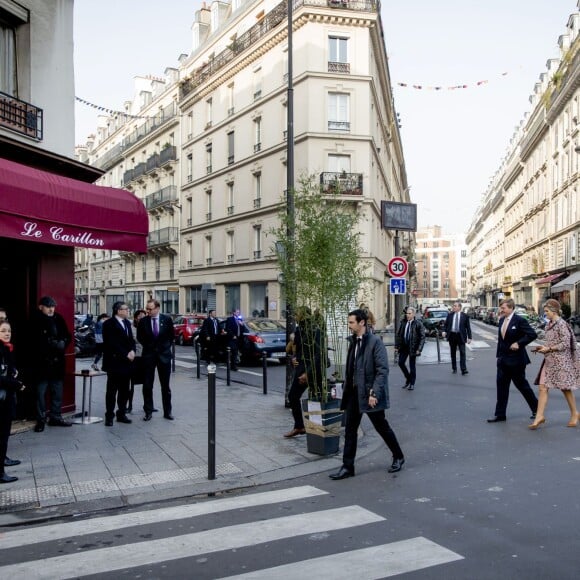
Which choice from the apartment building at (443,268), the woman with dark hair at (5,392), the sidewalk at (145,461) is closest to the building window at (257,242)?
the sidewalk at (145,461)

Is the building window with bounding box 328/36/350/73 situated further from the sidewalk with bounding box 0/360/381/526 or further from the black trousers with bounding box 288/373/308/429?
the black trousers with bounding box 288/373/308/429

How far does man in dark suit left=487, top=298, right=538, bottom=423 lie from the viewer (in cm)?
901

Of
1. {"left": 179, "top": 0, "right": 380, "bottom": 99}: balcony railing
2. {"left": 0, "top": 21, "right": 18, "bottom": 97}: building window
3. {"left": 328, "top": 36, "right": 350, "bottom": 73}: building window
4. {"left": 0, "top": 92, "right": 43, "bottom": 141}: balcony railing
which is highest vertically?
{"left": 179, "top": 0, "right": 380, "bottom": 99}: balcony railing

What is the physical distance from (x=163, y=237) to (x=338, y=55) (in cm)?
2160

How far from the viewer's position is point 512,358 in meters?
9.09

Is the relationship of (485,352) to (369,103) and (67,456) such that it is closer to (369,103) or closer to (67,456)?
(369,103)

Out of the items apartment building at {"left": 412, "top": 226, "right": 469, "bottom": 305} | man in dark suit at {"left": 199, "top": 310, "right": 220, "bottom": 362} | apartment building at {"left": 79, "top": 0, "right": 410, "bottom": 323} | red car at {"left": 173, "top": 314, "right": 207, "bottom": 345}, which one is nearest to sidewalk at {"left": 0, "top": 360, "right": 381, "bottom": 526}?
man in dark suit at {"left": 199, "top": 310, "right": 220, "bottom": 362}

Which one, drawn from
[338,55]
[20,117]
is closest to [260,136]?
[338,55]

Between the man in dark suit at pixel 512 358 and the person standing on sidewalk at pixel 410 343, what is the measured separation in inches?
150

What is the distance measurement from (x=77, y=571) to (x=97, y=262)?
6314 cm

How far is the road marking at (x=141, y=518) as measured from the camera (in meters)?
4.81

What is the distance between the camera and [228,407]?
10.9 m

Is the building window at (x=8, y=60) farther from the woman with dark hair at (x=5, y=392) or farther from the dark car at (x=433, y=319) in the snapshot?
the dark car at (x=433, y=319)

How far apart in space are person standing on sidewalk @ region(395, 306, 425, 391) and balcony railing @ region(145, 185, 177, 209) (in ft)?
117
